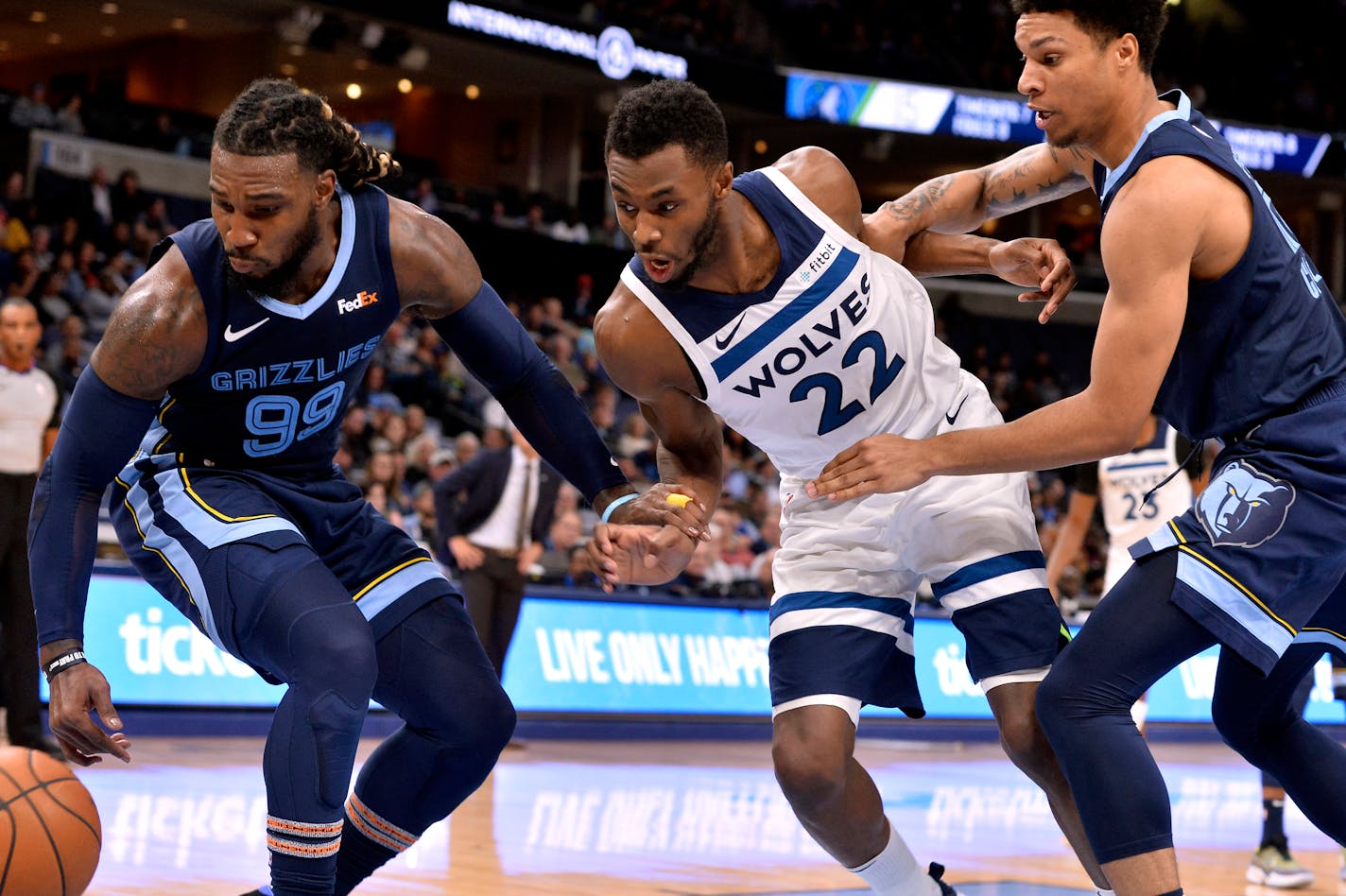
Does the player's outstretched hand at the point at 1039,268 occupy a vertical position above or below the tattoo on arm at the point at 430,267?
above

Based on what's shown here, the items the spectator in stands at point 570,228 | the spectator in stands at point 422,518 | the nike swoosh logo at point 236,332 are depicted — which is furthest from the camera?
the spectator in stands at point 570,228

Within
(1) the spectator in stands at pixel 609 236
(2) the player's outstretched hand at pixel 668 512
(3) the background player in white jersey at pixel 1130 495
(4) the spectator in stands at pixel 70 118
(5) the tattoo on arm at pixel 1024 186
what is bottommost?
(1) the spectator in stands at pixel 609 236

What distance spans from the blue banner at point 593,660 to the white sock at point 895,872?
18.1 feet

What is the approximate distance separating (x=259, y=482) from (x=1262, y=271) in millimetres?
2409

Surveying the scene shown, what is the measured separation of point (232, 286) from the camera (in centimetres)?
361

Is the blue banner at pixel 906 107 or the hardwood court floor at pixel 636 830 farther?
the blue banner at pixel 906 107

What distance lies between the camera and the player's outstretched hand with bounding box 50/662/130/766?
340cm

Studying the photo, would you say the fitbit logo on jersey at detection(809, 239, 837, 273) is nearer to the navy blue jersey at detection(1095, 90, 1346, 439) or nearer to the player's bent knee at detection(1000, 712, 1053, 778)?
the navy blue jersey at detection(1095, 90, 1346, 439)

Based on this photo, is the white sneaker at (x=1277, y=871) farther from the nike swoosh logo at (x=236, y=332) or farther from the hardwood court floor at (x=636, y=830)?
the nike swoosh logo at (x=236, y=332)

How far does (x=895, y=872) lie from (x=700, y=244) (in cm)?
173

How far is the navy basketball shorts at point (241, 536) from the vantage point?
3.62 m

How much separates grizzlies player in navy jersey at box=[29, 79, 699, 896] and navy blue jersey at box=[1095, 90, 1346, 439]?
4.24ft

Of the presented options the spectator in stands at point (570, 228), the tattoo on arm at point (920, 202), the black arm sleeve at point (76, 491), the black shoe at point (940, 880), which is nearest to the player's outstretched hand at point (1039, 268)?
the tattoo on arm at point (920, 202)

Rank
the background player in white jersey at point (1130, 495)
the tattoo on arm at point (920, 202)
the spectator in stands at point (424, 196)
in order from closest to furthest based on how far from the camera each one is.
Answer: the tattoo on arm at point (920, 202)
the background player in white jersey at point (1130, 495)
the spectator in stands at point (424, 196)
